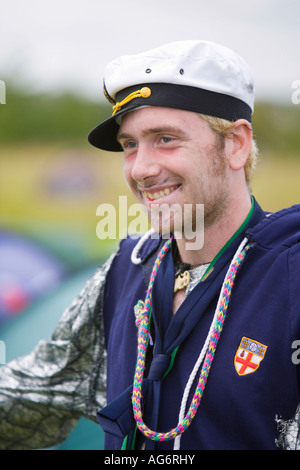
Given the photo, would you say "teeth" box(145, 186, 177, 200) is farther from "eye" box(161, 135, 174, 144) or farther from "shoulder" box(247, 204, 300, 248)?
"shoulder" box(247, 204, 300, 248)

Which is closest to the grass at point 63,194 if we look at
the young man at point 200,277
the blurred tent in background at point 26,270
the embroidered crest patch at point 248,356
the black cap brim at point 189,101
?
the blurred tent in background at point 26,270

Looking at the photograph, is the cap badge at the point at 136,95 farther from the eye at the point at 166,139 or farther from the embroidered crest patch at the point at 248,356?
the embroidered crest patch at the point at 248,356

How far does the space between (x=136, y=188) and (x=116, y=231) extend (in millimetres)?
1135

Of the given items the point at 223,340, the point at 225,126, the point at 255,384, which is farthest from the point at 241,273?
the point at 225,126

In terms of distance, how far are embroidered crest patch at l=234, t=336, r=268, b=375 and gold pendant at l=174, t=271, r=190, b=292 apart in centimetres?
30

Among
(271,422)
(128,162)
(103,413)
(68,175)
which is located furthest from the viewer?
(68,175)

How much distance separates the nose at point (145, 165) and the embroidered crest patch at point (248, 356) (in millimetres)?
557

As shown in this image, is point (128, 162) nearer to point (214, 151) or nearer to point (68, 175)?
point (214, 151)

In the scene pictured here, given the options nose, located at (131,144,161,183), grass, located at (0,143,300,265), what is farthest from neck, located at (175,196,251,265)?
grass, located at (0,143,300,265)

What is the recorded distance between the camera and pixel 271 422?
Answer: 137 centimetres

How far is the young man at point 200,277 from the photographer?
1390mm

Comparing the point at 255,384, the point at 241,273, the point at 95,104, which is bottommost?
the point at 255,384

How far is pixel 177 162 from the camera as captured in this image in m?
1.53

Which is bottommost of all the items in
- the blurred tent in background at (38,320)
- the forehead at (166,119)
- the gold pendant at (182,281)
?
the blurred tent in background at (38,320)
